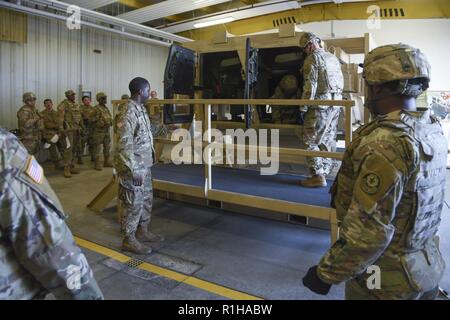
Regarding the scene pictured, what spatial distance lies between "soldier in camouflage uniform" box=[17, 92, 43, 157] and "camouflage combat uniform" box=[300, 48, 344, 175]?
6356mm

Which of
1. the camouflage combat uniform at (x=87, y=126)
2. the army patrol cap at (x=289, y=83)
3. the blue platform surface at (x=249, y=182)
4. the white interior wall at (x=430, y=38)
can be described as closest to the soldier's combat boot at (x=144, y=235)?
the blue platform surface at (x=249, y=182)

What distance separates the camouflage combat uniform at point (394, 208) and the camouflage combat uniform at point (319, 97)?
284 centimetres

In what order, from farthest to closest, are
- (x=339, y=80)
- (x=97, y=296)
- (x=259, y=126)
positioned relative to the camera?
(x=259, y=126), (x=339, y=80), (x=97, y=296)

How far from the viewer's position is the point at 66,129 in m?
8.81

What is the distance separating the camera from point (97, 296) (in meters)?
1.33

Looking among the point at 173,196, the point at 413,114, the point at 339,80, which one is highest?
the point at 339,80

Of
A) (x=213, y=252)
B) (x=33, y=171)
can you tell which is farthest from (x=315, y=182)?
(x=33, y=171)

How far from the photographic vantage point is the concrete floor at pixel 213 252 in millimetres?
3018

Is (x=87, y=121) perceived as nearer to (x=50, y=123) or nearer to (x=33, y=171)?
(x=50, y=123)

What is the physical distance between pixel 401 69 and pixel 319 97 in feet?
10.5

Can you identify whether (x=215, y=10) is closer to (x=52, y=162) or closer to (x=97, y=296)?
(x=52, y=162)

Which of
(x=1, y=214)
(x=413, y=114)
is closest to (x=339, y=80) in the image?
(x=413, y=114)

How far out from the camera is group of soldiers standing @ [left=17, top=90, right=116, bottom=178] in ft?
26.2
